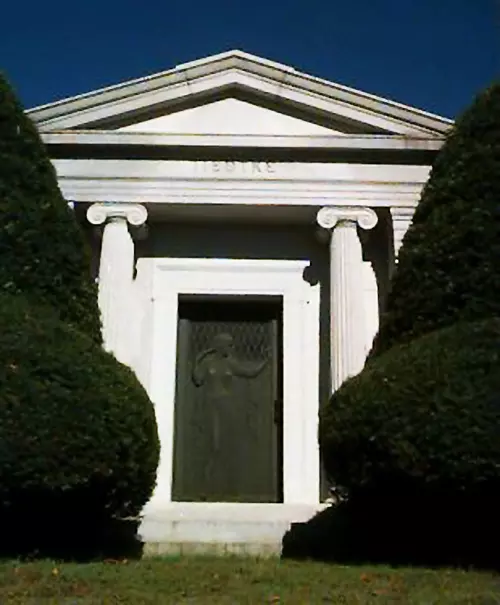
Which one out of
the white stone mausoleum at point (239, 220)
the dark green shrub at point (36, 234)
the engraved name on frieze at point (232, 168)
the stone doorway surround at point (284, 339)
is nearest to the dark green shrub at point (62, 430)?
the dark green shrub at point (36, 234)

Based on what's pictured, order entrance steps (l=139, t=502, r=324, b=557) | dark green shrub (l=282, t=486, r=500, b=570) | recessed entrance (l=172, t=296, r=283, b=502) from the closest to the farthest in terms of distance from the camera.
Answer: dark green shrub (l=282, t=486, r=500, b=570) → entrance steps (l=139, t=502, r=324, b=557) → recessed entrance (l=172, t=296, r=283, b=502)

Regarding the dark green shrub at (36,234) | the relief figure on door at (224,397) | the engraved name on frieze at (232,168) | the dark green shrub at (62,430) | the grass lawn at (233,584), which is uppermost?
the engraved name on frieze at (232,168)

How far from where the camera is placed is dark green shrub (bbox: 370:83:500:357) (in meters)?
9.53

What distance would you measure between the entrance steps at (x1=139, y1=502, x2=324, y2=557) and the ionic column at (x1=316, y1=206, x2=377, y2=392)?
6.85ft

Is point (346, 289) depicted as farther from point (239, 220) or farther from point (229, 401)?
point (229, 401)

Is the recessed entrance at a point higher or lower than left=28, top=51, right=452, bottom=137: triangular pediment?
lower

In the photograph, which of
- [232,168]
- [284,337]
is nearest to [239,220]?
[232,168]

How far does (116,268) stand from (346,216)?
3.34 meters

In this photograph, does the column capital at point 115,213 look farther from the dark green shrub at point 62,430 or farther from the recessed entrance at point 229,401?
the dark green shrub at point 62,430

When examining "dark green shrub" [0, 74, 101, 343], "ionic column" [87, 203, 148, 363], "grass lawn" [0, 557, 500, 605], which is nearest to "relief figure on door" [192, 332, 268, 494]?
"ionic column" [87, 203, 148, 363]

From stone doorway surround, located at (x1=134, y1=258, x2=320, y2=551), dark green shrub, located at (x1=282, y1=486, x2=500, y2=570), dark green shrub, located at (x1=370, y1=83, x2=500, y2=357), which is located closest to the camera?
dark green shrub, located at (x1=282, y1=486, x2=500, y2=570)

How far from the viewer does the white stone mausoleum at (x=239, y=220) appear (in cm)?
1388

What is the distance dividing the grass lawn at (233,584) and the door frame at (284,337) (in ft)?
17.2

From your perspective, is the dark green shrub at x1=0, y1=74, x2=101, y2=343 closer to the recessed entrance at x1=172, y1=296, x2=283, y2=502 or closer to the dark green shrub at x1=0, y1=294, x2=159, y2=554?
the dark green shrub at x1=0, y1=294, x2=159, y2=554
